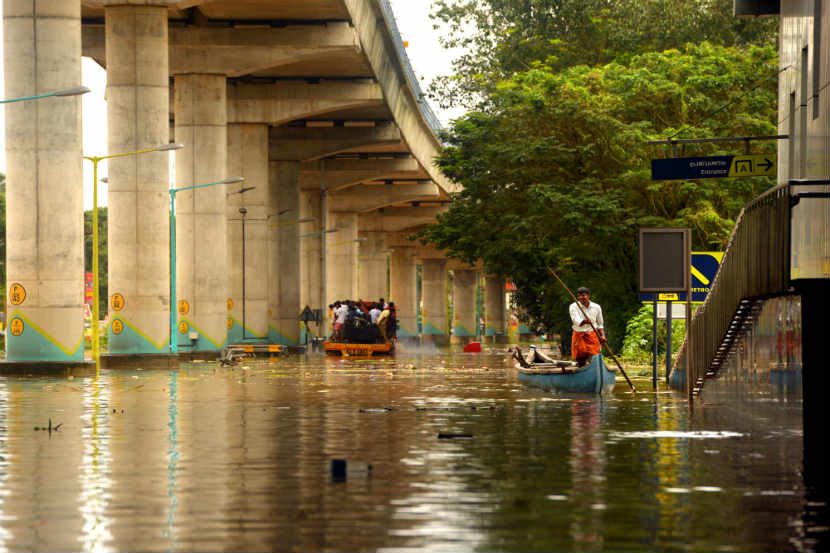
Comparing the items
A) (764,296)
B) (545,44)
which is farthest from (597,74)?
(764,296)

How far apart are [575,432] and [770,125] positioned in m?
30.2

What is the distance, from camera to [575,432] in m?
21.1

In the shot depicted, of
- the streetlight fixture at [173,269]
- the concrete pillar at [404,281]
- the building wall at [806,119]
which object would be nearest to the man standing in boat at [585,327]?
the building wall at [806,119]

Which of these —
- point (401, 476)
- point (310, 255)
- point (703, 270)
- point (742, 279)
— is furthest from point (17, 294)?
point (310, 255)

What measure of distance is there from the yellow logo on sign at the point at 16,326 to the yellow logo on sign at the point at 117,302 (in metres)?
7.82

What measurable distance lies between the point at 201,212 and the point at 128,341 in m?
10.3

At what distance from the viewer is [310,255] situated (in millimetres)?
98062

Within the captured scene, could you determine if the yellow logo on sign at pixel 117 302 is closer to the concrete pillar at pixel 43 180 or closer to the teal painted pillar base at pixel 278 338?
the concrete pillar at pixel 43 180

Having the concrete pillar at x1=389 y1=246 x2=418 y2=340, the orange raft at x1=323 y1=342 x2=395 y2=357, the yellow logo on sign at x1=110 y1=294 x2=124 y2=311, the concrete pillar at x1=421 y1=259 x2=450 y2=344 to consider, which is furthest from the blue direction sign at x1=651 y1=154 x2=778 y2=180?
the concrete pillar at x1=421 y1=259 x2=450 y2=344

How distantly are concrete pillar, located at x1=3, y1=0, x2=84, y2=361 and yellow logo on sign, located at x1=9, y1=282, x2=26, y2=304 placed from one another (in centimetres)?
3

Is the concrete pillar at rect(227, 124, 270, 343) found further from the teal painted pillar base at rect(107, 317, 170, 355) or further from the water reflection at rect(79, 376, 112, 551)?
the water reflection at rect(79, 376, 112, 551)

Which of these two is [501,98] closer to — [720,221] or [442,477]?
[720,221]

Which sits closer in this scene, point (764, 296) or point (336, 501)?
point (336, 501)

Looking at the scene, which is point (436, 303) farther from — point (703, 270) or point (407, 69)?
point (703, 270)
